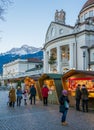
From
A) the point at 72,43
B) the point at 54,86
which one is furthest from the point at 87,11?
the point at 54,86

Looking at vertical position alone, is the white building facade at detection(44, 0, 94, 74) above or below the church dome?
below

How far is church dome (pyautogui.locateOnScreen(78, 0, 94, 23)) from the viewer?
228ft

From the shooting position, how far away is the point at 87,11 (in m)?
71.2

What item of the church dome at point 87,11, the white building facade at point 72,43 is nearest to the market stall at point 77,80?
the white building facade at point 72,43

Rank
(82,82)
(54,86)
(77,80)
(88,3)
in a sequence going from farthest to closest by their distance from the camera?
(88,3) → (54,86) → (77,80) → (82,82)

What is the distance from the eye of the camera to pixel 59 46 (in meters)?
65.9

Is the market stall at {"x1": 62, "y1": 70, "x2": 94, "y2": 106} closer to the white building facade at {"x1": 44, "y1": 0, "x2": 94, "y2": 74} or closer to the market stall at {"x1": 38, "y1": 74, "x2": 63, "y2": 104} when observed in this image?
the market stall at {"x1": 38, "y1": 74, "x2": 63, "y2": 104}

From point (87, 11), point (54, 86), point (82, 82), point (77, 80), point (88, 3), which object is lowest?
point (54, 86)

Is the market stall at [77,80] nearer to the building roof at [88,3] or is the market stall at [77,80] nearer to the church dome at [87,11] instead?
the church dome at [87,11]

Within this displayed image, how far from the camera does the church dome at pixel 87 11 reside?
69556mm

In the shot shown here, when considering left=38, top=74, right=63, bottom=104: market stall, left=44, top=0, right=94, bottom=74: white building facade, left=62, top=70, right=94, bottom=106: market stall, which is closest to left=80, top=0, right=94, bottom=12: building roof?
left=44, top=0, right=94, bottom=74: white building facade

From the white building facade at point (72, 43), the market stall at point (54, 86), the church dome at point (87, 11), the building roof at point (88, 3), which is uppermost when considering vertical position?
the building roof at point (88, 3)

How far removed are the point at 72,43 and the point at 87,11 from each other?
13.1 m

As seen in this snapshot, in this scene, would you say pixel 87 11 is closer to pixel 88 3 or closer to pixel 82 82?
pixel 88 3
